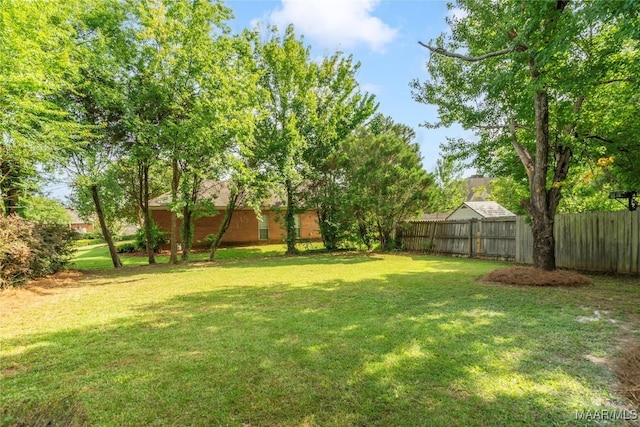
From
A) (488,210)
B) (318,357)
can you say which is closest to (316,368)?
(318,357)

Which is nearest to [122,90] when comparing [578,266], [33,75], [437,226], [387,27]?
[33,75]

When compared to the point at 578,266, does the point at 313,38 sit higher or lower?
higher

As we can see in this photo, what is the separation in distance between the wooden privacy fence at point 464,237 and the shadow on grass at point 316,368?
7635 mm

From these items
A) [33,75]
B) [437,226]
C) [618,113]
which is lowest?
[437,226]

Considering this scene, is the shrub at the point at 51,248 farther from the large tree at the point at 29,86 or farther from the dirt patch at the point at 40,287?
the large tree at the point at 29,86

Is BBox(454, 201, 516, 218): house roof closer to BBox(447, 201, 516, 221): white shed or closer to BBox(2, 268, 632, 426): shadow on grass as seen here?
BBox(447, 201, 516, 221): white shed

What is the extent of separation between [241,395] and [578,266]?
10837 millimetres

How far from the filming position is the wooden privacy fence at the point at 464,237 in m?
12.4

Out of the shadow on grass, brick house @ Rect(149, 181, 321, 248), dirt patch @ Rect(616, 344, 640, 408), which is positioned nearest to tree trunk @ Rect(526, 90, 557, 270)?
the shadow on grass

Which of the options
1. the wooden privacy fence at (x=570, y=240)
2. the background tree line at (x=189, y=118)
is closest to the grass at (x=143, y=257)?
the background tree line at (x=189, y=118)

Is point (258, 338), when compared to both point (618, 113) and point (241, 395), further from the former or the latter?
point (618, 113)

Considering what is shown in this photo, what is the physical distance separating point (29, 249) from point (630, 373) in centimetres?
1095

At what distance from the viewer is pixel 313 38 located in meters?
15.6

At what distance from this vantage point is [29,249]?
302 inches
